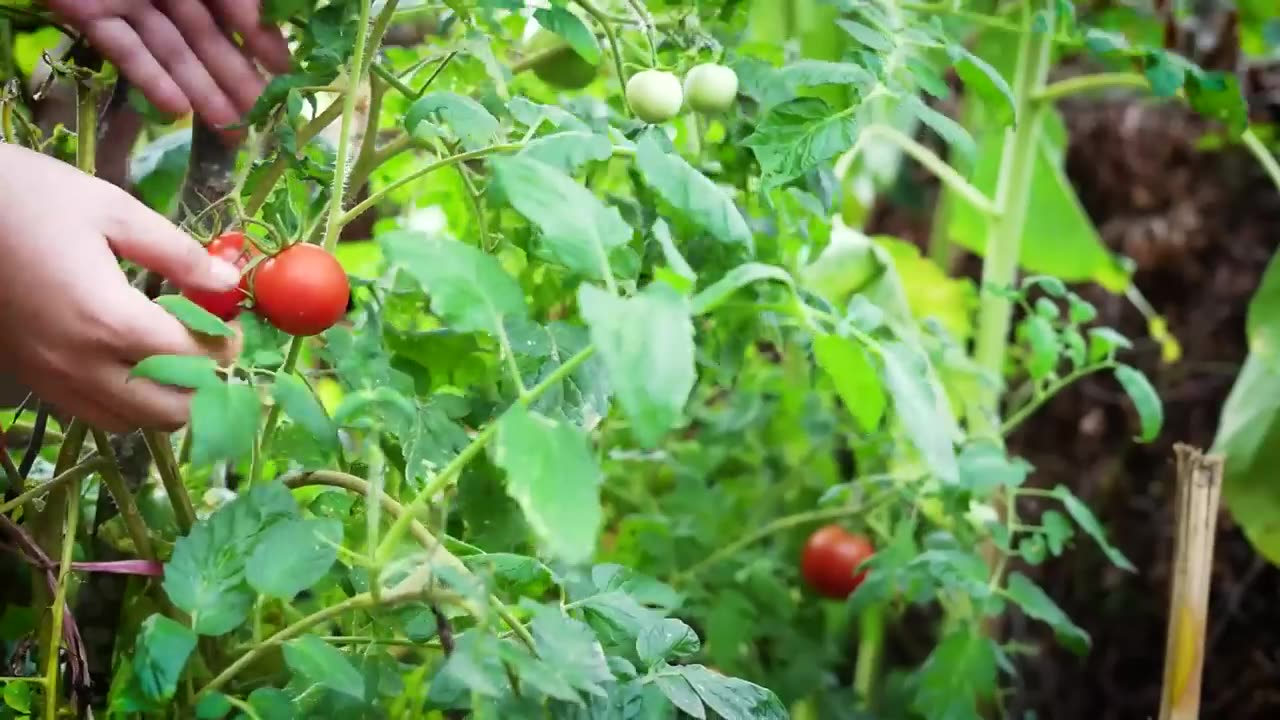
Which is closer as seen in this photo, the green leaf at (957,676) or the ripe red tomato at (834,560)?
the green leaf at (957,676)

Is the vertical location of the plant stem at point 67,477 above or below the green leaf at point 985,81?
below

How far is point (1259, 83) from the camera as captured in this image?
4.73 ft

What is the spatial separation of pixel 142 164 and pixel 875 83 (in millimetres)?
499

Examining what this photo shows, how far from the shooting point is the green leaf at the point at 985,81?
0.59 m

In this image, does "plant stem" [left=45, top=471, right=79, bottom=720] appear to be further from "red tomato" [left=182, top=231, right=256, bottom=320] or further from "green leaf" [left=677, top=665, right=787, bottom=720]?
"green leaf" [left=677, top=665, right=787, bottom=720]

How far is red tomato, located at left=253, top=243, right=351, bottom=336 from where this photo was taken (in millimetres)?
447

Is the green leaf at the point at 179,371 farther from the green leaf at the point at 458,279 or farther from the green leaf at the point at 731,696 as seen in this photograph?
the green leaf at the point at 731,696

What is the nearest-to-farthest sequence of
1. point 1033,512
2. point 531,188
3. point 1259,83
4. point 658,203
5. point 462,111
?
1. point 531,188
2. point 462,111
3. point 658,203
4. point 1033,512
5. point 1259,83

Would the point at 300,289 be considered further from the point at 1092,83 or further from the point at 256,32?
the point at 1092,83

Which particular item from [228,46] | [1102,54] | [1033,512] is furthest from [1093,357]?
[228,46]

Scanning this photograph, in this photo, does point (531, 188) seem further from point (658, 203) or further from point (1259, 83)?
point (1259, 83)

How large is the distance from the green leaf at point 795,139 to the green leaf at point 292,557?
0.88 ft

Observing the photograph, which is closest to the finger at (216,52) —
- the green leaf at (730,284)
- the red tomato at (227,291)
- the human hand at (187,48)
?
the human hand at (187,48)

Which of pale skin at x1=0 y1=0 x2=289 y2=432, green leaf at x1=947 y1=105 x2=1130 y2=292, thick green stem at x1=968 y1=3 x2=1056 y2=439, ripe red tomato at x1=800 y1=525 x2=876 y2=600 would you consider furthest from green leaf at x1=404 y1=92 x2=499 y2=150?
green leaf at x1=947 y1=105 x2=1130 y2=292
